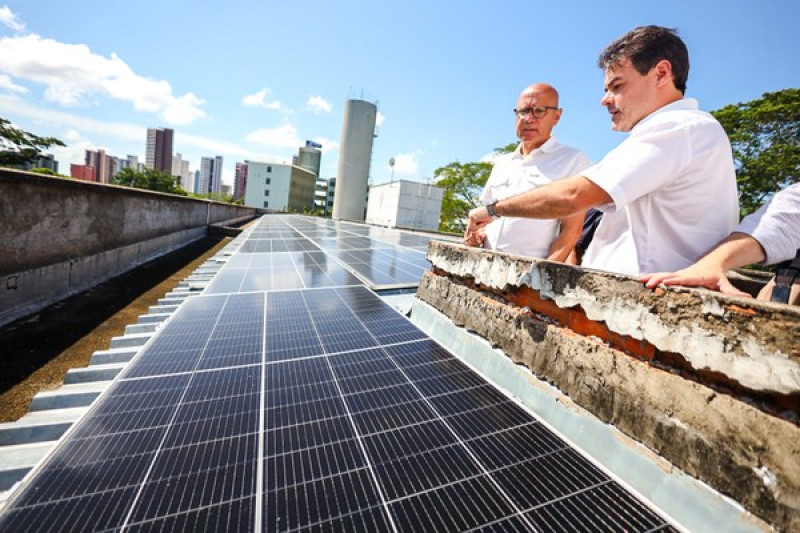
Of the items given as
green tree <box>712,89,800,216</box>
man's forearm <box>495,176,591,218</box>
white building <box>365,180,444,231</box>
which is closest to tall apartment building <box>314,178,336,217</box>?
white building <box>365,180,444,231</box>

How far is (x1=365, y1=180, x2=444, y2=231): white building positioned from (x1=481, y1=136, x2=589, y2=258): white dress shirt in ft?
111

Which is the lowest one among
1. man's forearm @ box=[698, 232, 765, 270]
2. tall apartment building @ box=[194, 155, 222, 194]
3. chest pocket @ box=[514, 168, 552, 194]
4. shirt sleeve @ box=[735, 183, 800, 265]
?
man's forearm @ box=[698, 232, 765, 270]

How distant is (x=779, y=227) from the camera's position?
1.65 meters

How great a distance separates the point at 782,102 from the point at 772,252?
1163 inches

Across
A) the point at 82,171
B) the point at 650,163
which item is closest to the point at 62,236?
the point at 650,163

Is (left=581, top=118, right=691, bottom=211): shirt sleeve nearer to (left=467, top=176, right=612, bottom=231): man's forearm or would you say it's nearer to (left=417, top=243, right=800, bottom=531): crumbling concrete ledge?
(left=467, top=176, right=612, bottom=231): man's forearm

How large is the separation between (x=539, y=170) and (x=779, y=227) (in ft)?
5.76

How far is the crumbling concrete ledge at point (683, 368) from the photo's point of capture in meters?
1.16

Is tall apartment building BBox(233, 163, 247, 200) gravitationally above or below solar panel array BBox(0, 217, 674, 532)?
above

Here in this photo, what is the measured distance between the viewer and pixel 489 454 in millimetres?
1784

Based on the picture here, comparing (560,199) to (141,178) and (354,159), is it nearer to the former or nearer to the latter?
(354,159)

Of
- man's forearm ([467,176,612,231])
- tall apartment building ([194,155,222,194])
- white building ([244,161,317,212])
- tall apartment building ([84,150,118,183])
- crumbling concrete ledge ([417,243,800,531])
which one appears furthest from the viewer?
tall apartment building ([194,155,222,194])

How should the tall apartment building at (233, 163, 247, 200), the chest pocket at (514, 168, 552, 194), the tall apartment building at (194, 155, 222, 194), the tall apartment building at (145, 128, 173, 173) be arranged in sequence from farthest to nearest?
the tall apartment building at (194, 155, 222, 194), the tall apartment building at (233, 163, 247, 200), the tall apartment building at (145, 128, 173, 173), the chest pocket at (514, 168, 552, 194)

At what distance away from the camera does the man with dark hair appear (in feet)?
5.32
